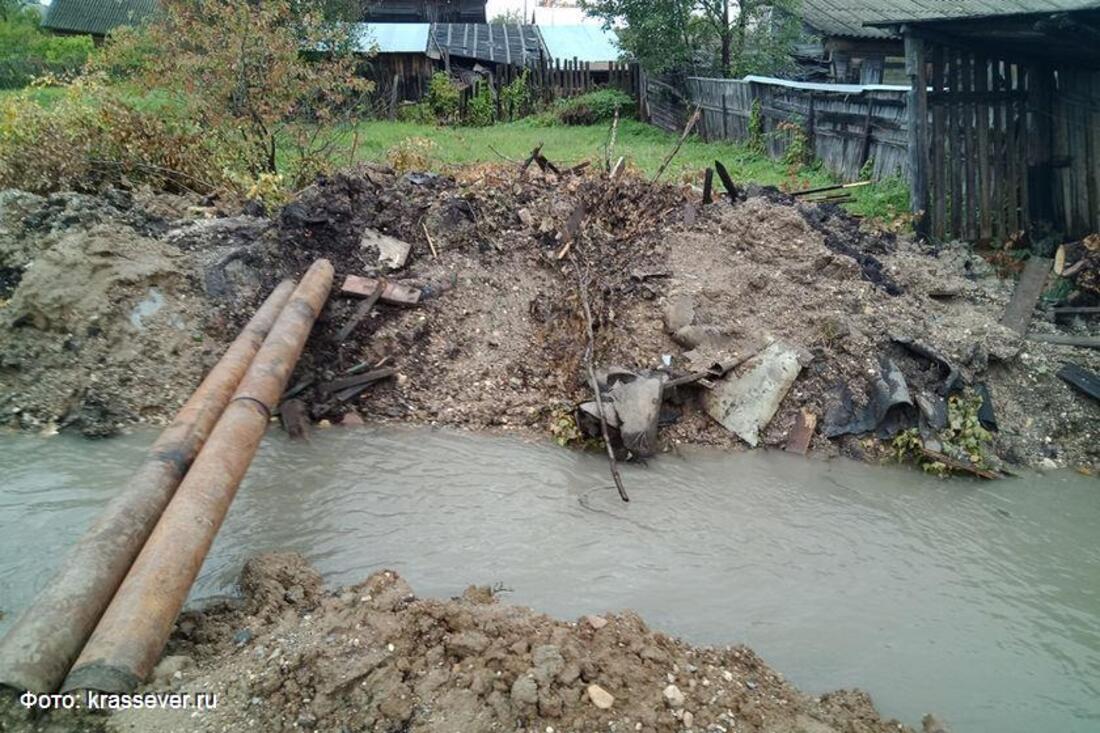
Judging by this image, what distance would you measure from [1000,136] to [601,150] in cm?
708

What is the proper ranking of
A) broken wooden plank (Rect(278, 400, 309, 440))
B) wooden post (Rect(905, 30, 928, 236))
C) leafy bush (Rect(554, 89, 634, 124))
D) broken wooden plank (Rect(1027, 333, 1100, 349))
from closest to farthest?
broken wooden plank (Rect(278, 400, 309, 440)) < broken wooden plank (Rect(1027, 333, 1100, 349)) < wooden post (Rect(905, 30, 928, 236)) < leafy bush (Rect(554, 89, 634, 124))

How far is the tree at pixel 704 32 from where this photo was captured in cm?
1703

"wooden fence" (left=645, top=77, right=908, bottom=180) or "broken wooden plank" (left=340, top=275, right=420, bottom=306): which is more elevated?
"wooden fence" (left=645, top=77, right=908, bottom=180)

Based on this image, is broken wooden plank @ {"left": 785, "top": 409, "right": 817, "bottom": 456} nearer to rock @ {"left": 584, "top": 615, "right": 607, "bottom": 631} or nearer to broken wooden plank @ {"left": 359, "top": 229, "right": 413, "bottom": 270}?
rock @ {"left": 584, "top": 615, "right": 607, "bottom": 631}

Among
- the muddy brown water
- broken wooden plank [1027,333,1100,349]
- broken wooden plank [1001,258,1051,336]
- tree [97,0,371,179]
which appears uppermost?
tree [97,0,371,179]

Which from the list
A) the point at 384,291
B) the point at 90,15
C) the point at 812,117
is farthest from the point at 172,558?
the point at 90,15

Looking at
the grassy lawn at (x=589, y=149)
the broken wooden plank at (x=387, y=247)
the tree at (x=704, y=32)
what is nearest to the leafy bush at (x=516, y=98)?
the grassy lawn at (x=589, y=149)

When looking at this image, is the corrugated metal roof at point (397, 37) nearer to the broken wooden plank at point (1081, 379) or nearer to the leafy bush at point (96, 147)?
the leafy bush at point (96, 147)

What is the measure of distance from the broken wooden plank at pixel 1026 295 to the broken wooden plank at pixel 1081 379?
2.01 feet

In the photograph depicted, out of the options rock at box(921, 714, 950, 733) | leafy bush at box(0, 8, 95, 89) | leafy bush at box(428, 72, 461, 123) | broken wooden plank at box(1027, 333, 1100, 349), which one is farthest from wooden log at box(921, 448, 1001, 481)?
leafy bush at box(0, 8, 95, 89)

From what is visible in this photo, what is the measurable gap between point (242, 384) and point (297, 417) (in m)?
1.41

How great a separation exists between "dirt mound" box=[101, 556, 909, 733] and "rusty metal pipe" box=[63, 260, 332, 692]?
17 centimetres

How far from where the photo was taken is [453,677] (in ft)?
10.5

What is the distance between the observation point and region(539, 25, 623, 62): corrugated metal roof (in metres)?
22.0
